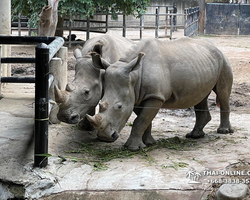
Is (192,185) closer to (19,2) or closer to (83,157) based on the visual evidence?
(83,157)

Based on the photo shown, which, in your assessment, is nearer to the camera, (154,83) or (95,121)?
(95,121)

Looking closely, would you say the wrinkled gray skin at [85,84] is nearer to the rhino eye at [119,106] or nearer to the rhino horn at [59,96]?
the rhino horn at [59,96]

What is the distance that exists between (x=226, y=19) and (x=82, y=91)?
68.1 ft

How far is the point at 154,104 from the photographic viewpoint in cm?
511

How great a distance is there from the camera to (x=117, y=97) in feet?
15.9

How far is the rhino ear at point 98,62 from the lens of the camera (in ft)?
16.7

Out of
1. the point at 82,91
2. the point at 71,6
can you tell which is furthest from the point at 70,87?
the point at 71,6

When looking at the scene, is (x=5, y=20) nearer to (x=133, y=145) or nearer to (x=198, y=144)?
(x=133, y=145)

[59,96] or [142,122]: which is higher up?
[59,96]

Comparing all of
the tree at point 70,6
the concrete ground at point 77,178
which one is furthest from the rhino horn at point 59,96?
the tree at point 70,6

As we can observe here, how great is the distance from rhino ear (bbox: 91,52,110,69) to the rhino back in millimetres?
239

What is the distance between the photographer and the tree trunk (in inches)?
330

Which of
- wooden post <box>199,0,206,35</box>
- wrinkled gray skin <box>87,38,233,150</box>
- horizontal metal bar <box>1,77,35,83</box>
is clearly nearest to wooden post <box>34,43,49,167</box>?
wrinkled gray skin <box>87,38,233,150</box>

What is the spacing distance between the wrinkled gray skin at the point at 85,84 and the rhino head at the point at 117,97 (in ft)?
0.92
